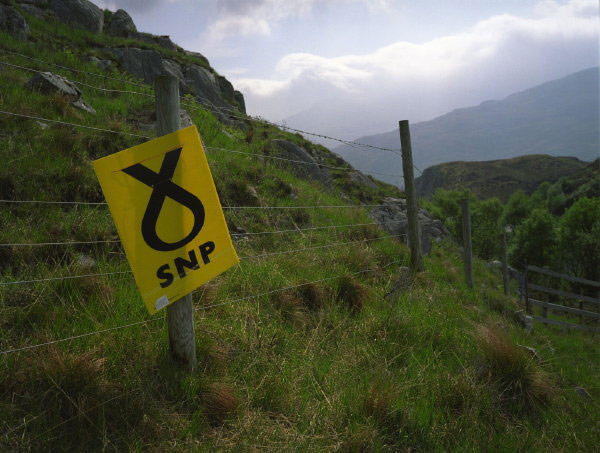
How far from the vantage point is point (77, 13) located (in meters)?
16.2

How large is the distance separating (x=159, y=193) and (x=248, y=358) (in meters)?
1.42

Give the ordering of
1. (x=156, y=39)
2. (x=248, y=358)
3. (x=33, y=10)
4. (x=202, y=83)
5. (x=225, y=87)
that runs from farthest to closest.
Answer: (x=225, y=87) → (x=156, y=39) → (x=202, y=83) → (x=33, y=10) → (x=248, y=358)

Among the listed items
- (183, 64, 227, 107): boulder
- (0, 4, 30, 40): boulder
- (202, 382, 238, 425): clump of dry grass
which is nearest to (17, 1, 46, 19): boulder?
(0, 4, 30, 40): boulder

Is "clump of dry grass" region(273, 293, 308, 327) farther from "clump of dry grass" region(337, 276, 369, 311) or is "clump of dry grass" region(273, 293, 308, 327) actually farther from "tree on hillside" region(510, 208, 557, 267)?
"tree on hillside" region(510, 208, 557, 267)

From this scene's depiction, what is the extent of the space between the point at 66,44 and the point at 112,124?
9274mm

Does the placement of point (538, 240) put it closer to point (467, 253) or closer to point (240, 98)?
point (240, 98)

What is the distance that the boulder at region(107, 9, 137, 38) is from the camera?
19.3 m

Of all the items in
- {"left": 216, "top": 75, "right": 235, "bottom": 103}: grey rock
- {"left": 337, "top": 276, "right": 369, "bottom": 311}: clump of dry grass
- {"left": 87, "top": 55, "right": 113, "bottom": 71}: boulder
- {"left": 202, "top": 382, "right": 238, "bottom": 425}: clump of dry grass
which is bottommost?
{"left": 337, "top": 276, "right": 369, "bottom": 311}: clump of dry grass

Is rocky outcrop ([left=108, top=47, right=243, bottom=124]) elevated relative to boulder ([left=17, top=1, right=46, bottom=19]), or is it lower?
lower

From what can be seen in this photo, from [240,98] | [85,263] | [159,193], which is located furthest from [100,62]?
[159,193]

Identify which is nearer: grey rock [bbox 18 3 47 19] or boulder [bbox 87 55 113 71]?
boulder [bbox 87 55 113 71]

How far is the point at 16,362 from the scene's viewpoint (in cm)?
211

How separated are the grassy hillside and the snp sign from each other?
1.95ft

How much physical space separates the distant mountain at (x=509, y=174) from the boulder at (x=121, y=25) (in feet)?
377
